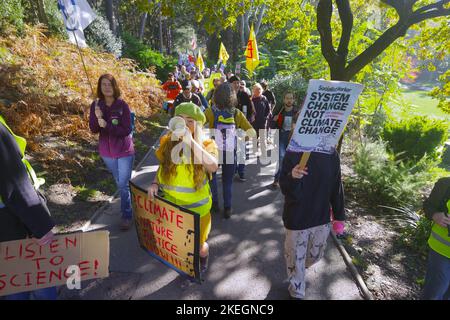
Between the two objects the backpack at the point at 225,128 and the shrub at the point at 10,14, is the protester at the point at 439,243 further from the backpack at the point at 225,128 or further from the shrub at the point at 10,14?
the shrub at the point at 10,14

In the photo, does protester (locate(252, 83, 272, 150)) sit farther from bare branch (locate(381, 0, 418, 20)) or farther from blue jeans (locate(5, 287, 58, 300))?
blue jeans (locate(5, 287, 58, 300))

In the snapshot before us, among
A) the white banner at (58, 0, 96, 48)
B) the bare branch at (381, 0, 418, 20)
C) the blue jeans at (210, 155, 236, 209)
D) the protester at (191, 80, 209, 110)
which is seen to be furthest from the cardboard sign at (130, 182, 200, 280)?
the bare branch at (381, 0, 418, 20)

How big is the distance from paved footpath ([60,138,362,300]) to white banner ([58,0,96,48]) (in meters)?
3.27

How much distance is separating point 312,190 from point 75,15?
5.17 meters

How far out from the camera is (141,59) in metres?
21.5

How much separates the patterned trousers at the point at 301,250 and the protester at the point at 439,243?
88 cm

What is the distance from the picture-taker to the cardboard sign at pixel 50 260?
222cm

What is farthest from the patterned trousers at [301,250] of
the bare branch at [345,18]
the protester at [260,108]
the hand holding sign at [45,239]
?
the protester at [260,108]

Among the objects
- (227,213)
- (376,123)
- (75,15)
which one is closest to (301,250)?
(227,213)

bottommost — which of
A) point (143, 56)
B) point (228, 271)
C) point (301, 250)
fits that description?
point (228, 271)

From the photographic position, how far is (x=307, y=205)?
280cm

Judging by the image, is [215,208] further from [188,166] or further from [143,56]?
[143,56]

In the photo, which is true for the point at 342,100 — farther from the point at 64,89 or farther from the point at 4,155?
the point at 64,89
